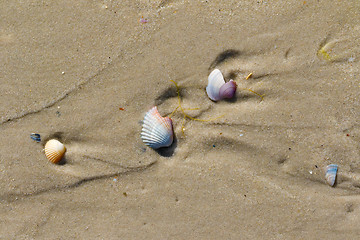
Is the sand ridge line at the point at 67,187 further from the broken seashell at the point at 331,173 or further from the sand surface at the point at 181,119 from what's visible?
the broken seashell at the point at 331,173

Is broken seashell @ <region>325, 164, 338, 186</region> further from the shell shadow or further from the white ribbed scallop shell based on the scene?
the shell shadow

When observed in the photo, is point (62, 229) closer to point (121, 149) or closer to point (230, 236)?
point (121, 149)

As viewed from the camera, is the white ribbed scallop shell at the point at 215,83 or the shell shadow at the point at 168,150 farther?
the shell shadow at the point at 168,150

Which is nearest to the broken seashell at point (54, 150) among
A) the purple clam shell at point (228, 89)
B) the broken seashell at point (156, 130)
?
the broken seashell at point (156, 130)

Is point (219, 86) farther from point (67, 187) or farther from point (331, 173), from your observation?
point (67, 187)

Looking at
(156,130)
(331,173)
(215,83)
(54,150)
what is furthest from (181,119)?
(331,173)

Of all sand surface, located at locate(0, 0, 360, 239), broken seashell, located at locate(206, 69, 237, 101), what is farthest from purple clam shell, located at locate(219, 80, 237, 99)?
sand surface, located at locate(0, 0, 360, 239)

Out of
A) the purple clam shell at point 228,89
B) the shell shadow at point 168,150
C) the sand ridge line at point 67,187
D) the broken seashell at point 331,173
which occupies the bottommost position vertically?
the broken seashell at point 331,173

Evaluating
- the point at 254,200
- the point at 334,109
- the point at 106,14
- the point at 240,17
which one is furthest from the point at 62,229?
the point at 334,109

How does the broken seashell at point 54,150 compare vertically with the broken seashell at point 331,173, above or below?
above
